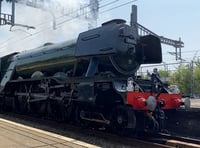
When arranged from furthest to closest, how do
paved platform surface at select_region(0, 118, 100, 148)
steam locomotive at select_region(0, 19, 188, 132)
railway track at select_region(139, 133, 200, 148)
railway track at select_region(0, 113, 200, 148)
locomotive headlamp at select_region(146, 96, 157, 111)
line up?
A: steam locomotive at select_region(0, 19, 188, 132)
locomotive headlamp at select_region(146, 96, 157, 111)
railway track at select_region(0, 113, 200, 148)
railway track at select_region(139, 133, 200, 148)
paved platform surface at select_region(0, 118, 100, 148)

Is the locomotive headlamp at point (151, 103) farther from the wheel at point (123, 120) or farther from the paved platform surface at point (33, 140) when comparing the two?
the paved platform surface at point (33, 140)

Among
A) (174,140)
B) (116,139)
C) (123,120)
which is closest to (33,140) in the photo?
(116,139)

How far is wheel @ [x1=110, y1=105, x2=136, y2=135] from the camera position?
9.41m

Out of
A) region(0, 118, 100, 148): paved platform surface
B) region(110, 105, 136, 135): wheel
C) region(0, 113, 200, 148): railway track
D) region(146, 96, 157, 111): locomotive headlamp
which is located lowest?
region(0, 113, 200, 148): railway track

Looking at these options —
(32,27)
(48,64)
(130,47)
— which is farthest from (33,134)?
(32,27)

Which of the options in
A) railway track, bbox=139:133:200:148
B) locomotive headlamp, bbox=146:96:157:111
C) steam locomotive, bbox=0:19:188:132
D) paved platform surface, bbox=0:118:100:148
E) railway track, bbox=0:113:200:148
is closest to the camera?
paved platform surface, bbox=0:118:100:148

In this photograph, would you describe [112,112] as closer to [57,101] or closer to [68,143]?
[68,143]

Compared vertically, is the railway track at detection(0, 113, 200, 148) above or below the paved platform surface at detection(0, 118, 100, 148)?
below

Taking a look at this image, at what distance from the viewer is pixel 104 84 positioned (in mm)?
10133

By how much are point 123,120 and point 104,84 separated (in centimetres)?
122

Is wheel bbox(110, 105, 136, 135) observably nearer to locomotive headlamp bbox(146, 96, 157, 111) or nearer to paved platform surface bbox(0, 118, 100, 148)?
locomotive headlamp bbox(146, 96, 157, 111)

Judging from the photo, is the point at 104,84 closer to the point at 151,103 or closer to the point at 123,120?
the point at 123,120

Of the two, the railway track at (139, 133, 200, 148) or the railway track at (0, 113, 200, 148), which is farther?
the railway track at (0, 113, 200, 148)

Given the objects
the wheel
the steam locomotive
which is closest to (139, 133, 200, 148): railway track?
the steam locomotive
